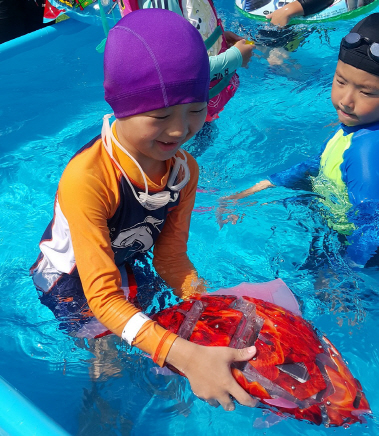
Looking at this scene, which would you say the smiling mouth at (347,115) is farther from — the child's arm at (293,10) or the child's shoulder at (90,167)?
the child's arm at (293,10)

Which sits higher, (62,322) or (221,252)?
(62,322)

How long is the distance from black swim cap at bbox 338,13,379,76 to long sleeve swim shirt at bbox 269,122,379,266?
34 centimetres

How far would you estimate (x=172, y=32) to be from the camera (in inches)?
65.9

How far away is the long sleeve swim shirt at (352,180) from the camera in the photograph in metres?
2.59

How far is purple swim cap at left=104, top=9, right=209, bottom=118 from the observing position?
1.65 m

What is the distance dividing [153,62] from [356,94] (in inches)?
57.1

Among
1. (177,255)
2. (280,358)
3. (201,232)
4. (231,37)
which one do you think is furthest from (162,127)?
(231,37)

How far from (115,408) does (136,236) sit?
3.14ft

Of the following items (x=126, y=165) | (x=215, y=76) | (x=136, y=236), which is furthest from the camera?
(x=215, y=76)

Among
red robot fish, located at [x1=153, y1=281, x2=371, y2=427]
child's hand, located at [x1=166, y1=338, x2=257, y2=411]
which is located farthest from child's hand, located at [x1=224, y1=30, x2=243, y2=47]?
child's hand, located at [x1=166, y1=338, x2=257, y2=411]

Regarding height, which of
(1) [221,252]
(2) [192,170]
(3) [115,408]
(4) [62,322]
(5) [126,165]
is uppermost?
(5) [126,165]

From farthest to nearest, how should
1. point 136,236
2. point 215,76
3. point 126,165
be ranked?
point 215,76 → point 136,236 → point 126,165

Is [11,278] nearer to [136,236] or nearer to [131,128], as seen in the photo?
[136,236]

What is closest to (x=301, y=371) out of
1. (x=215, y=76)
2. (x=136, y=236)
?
(x=136, y=236)
